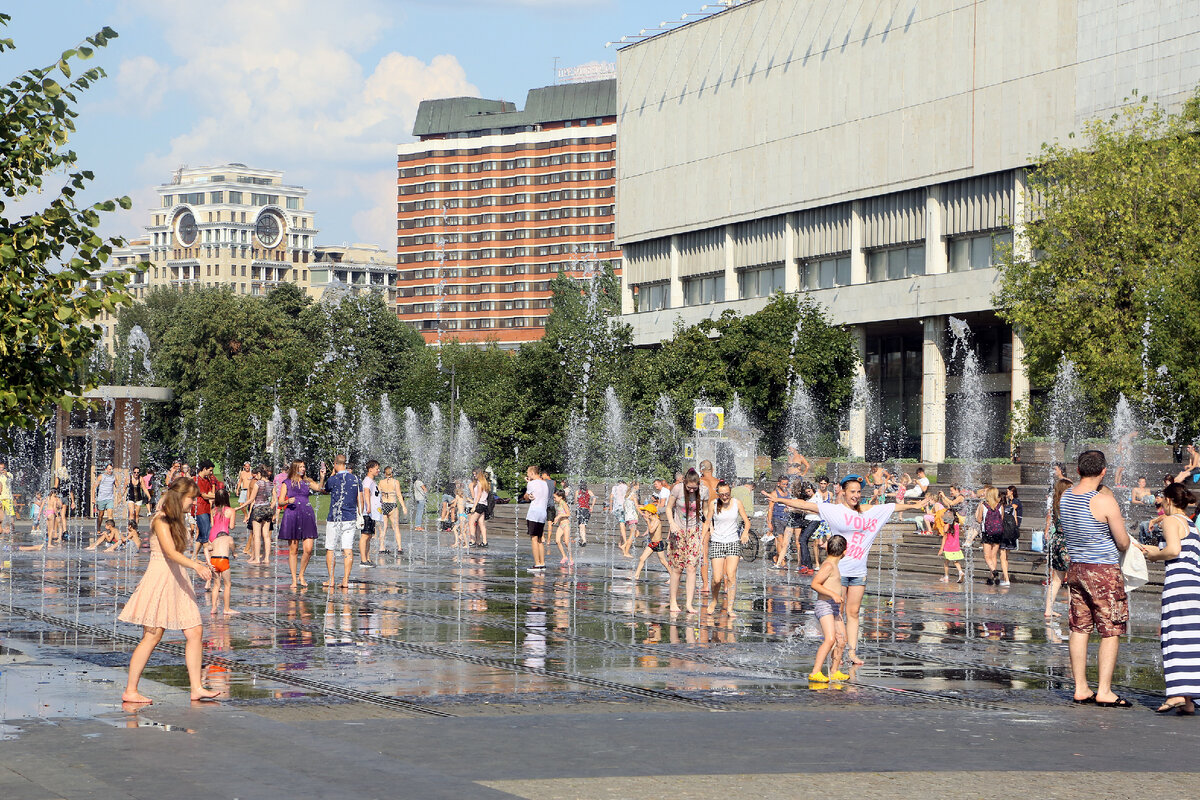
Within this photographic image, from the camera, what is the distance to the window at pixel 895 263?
64438 mm

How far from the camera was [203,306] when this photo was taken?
92.9 m

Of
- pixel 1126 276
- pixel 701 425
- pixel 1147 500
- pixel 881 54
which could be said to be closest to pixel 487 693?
pixel 1147 500

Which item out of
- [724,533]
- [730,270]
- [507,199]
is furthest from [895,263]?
[507,199]

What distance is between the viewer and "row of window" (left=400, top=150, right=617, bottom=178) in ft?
562

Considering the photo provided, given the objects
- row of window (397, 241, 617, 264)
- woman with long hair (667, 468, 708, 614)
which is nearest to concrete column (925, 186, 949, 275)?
woman with long hair (667, 468, 708, 614)

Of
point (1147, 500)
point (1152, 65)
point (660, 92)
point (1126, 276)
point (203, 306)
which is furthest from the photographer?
point (203, 306)

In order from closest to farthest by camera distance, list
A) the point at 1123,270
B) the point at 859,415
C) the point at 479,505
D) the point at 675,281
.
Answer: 1. the point at 479,505
2. the point at 1123,270
3. the point at 859,415
4. the point at 675,281

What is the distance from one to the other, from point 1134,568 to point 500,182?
548ft

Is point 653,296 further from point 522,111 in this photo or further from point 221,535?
point 522,111

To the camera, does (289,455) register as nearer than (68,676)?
No

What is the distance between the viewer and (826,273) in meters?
70.0

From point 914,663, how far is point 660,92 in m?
66.5

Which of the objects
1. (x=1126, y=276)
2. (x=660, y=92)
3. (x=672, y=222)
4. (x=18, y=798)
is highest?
(x=660, y=92)

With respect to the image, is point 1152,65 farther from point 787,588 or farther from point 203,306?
point 203,306
